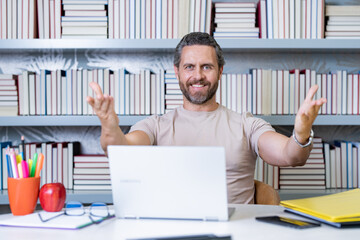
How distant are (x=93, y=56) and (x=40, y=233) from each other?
1688mm

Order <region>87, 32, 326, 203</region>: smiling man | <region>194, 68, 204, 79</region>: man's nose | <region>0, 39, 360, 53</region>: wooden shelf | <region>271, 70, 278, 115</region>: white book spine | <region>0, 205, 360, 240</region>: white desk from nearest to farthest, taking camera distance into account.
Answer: <region>0, 205, 360, 240</region>: white desk → <region>87, 32, 326, 203</region>: smiling man → <region>194, 68, 204, 79</region>: man's nose → <region>0, 39, 360, 53</region>: wooden shelf → <region>271, 70, 278, 115</region>: white book spine

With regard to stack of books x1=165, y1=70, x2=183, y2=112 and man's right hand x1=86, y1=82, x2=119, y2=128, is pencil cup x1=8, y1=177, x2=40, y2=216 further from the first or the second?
stack of books x1=165, y1=70, x2=183, y2=112

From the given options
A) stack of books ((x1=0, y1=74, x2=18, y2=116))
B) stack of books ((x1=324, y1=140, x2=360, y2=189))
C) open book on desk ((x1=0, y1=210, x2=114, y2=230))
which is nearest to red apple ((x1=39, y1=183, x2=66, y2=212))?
open book on desk ((x1=0, y1=210, x2=114, y2=230))

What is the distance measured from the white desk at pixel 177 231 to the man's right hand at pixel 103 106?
1.15 feet

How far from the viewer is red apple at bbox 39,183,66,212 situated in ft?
3.90

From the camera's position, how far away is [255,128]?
182cm

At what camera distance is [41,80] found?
224cm

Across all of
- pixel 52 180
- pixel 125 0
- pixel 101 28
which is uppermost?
pixel 125 0

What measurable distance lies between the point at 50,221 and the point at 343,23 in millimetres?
1858

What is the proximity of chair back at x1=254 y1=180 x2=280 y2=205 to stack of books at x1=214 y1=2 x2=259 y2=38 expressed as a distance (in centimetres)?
84

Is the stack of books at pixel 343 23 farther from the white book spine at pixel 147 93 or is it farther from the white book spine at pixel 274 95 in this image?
the white book spine at pixel 147 93

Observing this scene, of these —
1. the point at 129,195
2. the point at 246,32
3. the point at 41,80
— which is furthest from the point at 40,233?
the point at 246,32

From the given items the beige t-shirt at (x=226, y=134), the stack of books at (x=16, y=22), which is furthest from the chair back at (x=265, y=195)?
the stack of books at (x=16, y=22)

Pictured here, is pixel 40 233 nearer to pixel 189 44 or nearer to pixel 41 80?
pixel 189 44
